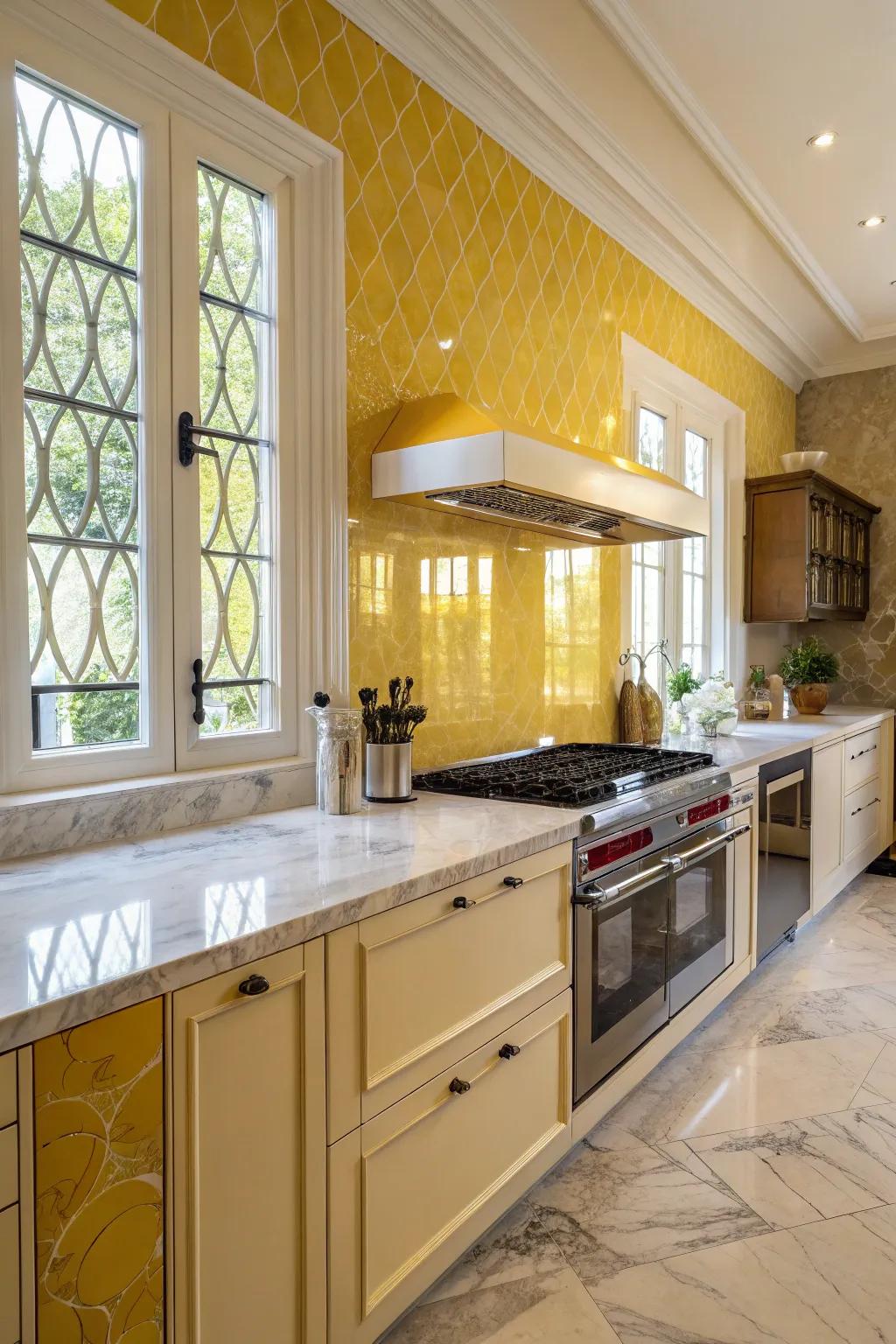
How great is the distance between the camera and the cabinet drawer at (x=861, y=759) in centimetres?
423

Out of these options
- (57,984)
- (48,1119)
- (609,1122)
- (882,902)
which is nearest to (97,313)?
(57,984)

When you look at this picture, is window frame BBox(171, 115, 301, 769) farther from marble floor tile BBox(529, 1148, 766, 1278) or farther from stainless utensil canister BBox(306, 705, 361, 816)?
marble floor tile BBox(529, 1148, 766, 1278)

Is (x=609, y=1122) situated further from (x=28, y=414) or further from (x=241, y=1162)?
(x=28, y=414)

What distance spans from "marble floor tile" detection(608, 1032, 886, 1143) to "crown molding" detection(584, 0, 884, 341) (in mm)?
3017

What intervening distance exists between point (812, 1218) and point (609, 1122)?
534 millimetres

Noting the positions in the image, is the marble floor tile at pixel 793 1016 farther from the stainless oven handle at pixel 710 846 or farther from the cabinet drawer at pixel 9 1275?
the cabinet drawer at pixel 9 1275

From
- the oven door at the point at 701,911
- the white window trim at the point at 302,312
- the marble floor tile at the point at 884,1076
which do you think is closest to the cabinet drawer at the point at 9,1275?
the white window trim at the point at 302,312

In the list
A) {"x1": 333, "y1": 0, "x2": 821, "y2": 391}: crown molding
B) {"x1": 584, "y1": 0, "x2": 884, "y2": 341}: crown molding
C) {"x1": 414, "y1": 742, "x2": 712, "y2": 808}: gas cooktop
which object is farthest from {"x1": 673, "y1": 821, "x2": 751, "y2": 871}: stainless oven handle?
{"x1": 584, "y1": 0, "x2": 884, "y2": 341}: crown molding

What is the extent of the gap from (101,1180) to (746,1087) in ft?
6.62

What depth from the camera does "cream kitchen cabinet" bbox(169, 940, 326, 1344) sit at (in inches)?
43.1

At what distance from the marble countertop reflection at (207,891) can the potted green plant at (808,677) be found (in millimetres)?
3203

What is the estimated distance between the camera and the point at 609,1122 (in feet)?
7.48

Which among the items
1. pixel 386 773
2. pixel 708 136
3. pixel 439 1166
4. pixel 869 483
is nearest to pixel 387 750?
pixel 386 773

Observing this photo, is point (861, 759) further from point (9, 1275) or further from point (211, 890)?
point (9, 1275)
